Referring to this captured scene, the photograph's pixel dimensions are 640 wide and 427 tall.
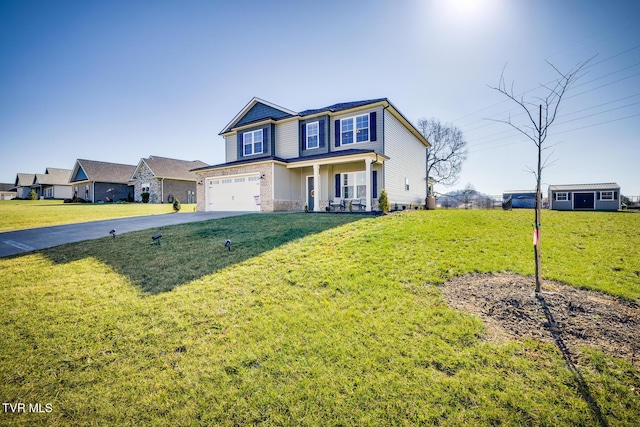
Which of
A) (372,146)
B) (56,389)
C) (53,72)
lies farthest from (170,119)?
(56,389)

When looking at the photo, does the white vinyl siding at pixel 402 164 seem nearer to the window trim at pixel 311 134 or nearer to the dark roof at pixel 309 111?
the dark roof at pixel 309 111

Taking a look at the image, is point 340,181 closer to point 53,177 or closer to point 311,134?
point 311,134

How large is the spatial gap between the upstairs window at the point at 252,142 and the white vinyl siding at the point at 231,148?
1255 mm

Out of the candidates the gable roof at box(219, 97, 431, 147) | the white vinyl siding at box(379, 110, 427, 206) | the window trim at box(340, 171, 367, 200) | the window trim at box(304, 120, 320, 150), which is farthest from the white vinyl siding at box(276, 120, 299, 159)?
the white vinyl siding at box(379, 110, 427, 206)

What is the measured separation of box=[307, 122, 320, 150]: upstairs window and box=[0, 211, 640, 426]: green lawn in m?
11.4

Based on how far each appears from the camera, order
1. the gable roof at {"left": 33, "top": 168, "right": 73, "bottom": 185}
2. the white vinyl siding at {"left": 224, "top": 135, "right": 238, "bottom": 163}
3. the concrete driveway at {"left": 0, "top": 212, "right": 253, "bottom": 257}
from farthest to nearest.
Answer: the gable roof at {"left": 33, "top": 168, "right": 73, "bottom": 185}, the white vinyl siding at {"left": 224, "top": 135, "right": 238, "bottom": 163}, the concrete driveway at {"left": 0, "top": 212, "right": 253, "bottom": 257}

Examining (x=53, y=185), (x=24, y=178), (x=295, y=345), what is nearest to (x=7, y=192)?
(x=24, y=178)

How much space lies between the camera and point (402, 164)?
706 inches

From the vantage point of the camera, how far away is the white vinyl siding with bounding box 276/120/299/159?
17.8 m

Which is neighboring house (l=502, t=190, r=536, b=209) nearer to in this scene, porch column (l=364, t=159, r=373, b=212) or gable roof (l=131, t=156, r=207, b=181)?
porch column (l=364, t=159, r=373, b=212)

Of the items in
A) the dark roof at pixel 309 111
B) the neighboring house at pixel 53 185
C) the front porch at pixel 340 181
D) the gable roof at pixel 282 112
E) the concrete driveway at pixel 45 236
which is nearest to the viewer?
the concrete driveway at pixel 45 236

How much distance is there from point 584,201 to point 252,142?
33307 millimetres

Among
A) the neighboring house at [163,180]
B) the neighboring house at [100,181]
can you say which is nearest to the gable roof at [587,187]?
the neighboring house at [163,180]

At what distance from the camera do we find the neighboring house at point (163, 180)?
31281mm
